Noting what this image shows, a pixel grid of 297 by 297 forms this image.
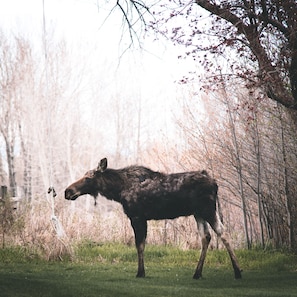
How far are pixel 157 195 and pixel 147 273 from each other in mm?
1405

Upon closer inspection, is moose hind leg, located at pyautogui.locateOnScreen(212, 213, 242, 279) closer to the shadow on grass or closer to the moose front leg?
the shadow on grass

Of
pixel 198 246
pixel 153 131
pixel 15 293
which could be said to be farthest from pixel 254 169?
pixel 153 131

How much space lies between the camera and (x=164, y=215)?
369 inches

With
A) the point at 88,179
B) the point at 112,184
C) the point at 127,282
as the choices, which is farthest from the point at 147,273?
the point at 88,179

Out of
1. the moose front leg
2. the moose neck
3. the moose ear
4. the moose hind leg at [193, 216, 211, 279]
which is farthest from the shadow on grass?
the moose ear

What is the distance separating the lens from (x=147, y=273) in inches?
384

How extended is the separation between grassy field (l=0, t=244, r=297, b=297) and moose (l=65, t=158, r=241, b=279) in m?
0.56

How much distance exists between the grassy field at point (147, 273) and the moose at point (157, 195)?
56 cm

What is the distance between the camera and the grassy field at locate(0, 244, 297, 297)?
7.33 metres

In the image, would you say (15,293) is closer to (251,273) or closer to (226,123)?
(251,273)

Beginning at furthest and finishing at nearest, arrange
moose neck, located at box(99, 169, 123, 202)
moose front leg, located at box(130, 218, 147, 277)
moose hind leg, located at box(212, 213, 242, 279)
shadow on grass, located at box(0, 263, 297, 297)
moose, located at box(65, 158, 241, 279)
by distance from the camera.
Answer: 1. moose neck, located at box(99, 169, 123, 202)
2. moose front leg, located at box(130, 218, 147, 277)
3. moose, located at box(65, 158, 241, 279)
4. moose hind leg, located at box(212, 213, 242, 279)
5. shadow on grass, located at box(0, 263, 297, 297)

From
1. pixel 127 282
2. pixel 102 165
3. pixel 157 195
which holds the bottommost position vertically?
pixel 127 282

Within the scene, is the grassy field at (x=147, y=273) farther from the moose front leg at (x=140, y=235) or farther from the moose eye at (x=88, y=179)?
the moose eye at (x=88, y=179)

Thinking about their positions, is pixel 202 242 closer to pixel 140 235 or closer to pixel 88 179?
pixel 140 235
